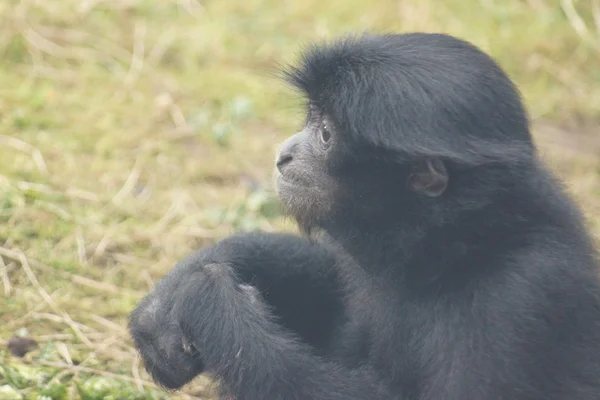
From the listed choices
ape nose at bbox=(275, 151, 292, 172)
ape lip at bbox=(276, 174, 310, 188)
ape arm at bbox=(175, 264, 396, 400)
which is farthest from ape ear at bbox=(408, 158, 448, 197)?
ape arm at bbox=(175, 264, 396, 400)

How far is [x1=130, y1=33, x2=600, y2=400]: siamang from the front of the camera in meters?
5.01

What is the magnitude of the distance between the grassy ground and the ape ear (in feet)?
4.92

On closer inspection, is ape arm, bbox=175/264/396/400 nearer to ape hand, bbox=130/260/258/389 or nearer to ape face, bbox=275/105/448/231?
ape hand, bbox=130/260/258/389

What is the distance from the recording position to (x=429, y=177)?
5172mm

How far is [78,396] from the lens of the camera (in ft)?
20.5

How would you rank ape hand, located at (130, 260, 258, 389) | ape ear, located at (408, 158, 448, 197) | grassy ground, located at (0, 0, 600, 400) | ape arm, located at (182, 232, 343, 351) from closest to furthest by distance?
ape ear, located at (408, 158, 448, 197) → ape hand, located at (130, 260, 258, 389) → ape arm, located at (182, 232, 343, 351) → grassy ground, located at (0, 0, 600, 400)

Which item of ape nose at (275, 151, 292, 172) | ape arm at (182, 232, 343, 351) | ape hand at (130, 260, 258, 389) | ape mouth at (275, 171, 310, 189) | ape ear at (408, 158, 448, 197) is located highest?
ape ear at (408, 158, 448, 197)

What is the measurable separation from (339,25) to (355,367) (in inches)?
299

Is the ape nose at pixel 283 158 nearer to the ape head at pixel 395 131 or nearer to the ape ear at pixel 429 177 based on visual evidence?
the ape head at pixel 395 131

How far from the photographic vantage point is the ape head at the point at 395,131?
16.5ft

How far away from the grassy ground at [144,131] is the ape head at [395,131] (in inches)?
41.3

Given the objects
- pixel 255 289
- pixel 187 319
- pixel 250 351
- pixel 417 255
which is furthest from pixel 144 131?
pixel 417 255

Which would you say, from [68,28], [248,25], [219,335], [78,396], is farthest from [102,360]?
[248,25]

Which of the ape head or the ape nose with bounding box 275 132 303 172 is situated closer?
the ape head
